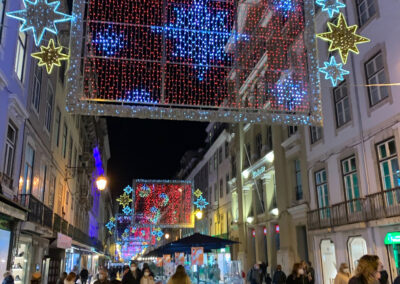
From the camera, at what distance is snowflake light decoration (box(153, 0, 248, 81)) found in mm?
8820

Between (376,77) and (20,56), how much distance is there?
45.8 ft

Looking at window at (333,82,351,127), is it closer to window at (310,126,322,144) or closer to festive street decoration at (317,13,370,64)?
window at (310,126,322,144)

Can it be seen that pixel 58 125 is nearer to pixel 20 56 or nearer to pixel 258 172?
pixel 20 56

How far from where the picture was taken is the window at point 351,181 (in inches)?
716

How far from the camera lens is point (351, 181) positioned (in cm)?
1878

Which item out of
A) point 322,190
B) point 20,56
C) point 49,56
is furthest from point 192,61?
point 322,190

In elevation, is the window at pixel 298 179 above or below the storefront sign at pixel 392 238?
above

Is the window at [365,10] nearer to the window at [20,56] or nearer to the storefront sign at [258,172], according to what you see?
the window at [20,56]

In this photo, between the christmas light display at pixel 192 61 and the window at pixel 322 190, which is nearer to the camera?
the christmas light display at pixel 192 61

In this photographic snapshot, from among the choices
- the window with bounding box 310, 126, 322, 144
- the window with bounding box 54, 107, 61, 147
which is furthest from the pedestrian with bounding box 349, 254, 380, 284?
the window with bounding box 54, 107, 61, 147

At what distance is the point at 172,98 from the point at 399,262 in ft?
39.6

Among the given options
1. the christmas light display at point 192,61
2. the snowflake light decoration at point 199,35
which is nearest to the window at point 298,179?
the christmas light display at point 192,61

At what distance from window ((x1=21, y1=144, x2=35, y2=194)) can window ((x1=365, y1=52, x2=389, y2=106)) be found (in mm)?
14285

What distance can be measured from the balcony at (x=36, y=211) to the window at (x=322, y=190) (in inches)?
532
